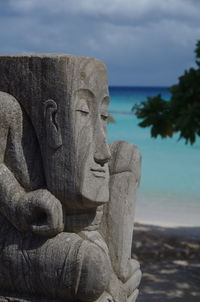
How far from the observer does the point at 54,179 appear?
9.62 feet

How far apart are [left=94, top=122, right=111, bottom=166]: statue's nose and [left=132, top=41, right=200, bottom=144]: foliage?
228 cm

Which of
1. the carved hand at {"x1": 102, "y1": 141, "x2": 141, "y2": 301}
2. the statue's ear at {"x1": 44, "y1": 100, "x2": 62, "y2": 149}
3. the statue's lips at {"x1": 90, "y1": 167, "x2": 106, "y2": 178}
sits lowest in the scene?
the carved hand at {"x1": 102, "y1": 141, "x2": 141, "y2": 301}

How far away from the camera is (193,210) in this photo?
10844 mm

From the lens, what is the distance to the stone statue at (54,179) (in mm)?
2855

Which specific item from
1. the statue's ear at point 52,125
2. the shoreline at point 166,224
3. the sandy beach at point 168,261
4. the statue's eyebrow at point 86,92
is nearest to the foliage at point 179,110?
the sandy beach at point 168,261

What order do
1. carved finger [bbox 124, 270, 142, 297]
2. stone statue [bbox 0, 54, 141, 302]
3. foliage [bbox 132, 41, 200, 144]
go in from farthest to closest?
foliage [bbox 132, 41, 200, 144] → carved finger [bbox 124, 270, 142, 297] → stone statue [bbox 0, 54, 141, 302]

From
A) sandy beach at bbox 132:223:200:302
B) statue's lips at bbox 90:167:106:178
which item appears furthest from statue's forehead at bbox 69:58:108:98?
sandy beach at bbox 132:223:200:302

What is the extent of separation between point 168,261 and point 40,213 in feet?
13.4

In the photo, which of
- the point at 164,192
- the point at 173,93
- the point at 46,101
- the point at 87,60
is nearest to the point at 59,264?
the point at 46,101

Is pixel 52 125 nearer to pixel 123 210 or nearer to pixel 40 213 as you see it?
pixel 40 213

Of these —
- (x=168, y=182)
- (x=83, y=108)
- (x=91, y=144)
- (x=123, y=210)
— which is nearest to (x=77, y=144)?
(x=91, y=144)

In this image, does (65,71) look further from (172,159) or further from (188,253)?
(172,159)

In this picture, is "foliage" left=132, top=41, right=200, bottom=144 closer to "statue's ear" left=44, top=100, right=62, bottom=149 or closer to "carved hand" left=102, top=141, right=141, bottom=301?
"carved hand" left=102, top=141, right=141, bottom=301

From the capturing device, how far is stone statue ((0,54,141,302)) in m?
2.86
